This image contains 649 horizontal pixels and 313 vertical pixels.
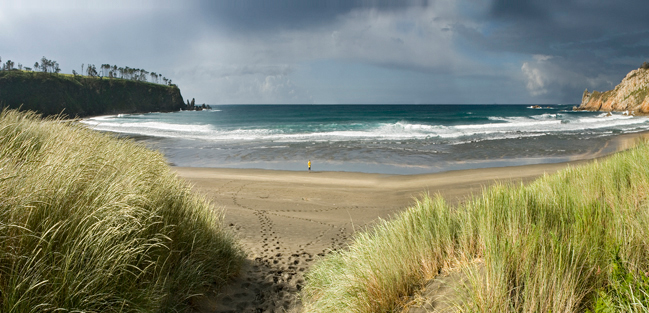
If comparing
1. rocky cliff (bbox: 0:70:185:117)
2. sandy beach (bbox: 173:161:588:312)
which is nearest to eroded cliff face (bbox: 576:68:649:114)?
sandy beach (bbox: 173:161:588:312)

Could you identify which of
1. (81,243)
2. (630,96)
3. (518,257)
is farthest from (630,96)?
(81,243)

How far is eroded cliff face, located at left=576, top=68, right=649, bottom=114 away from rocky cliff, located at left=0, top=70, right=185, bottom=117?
368 ft

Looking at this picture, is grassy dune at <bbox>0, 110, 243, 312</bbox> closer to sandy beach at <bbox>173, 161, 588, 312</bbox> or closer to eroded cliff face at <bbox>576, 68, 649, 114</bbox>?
sandy beach at <bbox>173, 161, 588, 312</bbox>

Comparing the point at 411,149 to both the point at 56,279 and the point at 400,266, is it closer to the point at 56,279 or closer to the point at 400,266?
the point at 400,266

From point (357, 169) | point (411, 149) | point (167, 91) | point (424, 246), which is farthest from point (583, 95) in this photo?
point (167, 91)

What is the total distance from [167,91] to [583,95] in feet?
481

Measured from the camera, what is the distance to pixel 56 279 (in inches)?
93.2

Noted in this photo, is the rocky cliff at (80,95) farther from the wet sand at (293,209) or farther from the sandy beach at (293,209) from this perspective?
the wet sand at (293,209)

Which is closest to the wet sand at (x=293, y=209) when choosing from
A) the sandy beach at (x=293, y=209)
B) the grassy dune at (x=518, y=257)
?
the sandy beach at (x=293, y=209)

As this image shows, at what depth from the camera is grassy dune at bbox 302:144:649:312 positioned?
205 centimetres

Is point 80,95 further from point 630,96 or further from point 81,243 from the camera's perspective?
point 630,96

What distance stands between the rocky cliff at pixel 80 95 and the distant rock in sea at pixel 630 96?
11231 cm

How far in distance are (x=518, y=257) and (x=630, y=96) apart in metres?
95.3

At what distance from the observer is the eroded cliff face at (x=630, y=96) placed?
208 feet
